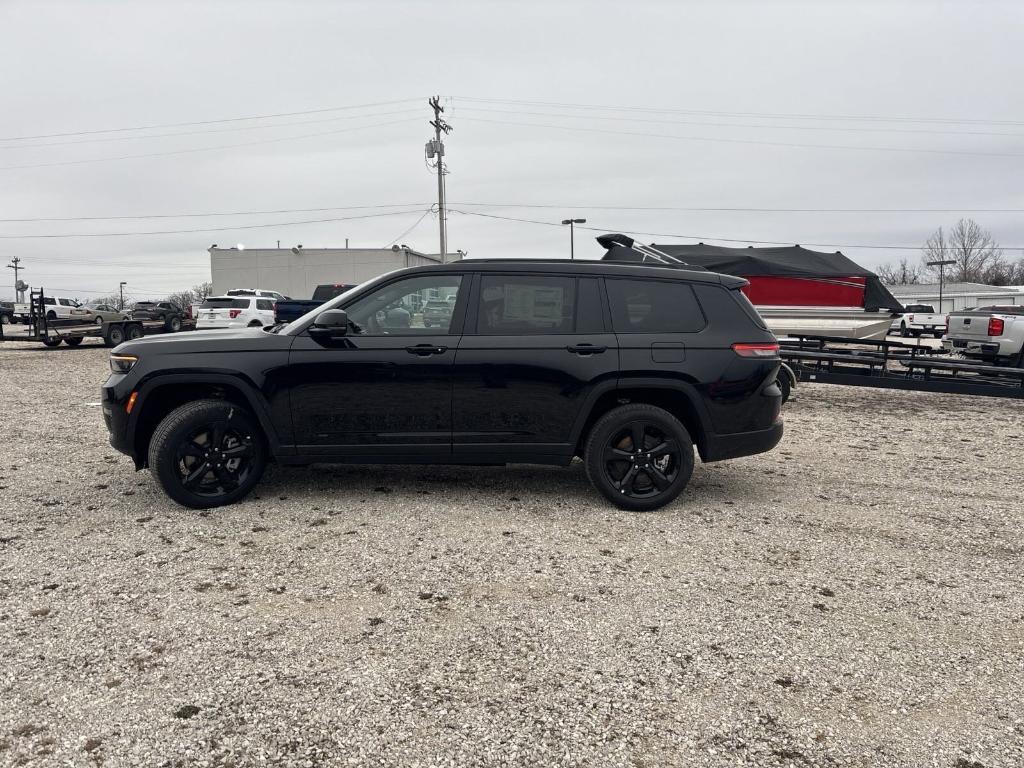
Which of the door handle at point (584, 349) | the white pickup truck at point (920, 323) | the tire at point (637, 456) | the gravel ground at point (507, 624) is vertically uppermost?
the white pickup truck at point (920, 323)

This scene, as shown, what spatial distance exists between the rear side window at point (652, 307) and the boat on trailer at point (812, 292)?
7.93m

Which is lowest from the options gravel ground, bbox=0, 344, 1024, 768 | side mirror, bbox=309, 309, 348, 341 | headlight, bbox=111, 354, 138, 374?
gravel ground, bbox=0, 344, 1024, 768

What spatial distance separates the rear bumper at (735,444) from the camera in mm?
4789

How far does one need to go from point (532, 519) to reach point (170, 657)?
7.82 feet

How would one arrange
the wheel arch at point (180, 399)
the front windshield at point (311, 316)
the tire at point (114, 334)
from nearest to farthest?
the wheel arch at point (180, 399) < the front windshield at point (311, 316) < the tire at point (114, 334)

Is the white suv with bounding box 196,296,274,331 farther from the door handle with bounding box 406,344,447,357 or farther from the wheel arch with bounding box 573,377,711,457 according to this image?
the wheel arch with bounding box 573,377,711,457

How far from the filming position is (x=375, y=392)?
15.3 ft

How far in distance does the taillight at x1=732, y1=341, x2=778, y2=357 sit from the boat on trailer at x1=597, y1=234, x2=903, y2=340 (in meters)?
7.84

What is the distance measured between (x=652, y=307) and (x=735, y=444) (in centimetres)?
115

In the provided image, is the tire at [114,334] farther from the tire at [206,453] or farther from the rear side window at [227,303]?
the tire at [206,453]

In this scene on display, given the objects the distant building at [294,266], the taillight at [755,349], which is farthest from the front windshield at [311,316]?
the distant building at [294,266]

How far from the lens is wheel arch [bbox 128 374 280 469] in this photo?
15.3ft

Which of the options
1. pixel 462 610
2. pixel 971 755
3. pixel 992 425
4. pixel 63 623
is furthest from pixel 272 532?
pixel 992 425

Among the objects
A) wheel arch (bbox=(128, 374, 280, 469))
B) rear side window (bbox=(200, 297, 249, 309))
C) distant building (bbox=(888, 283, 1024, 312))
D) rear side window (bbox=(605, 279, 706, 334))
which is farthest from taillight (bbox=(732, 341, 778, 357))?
distant building (bbox=(888, 283, 1024, 312))
